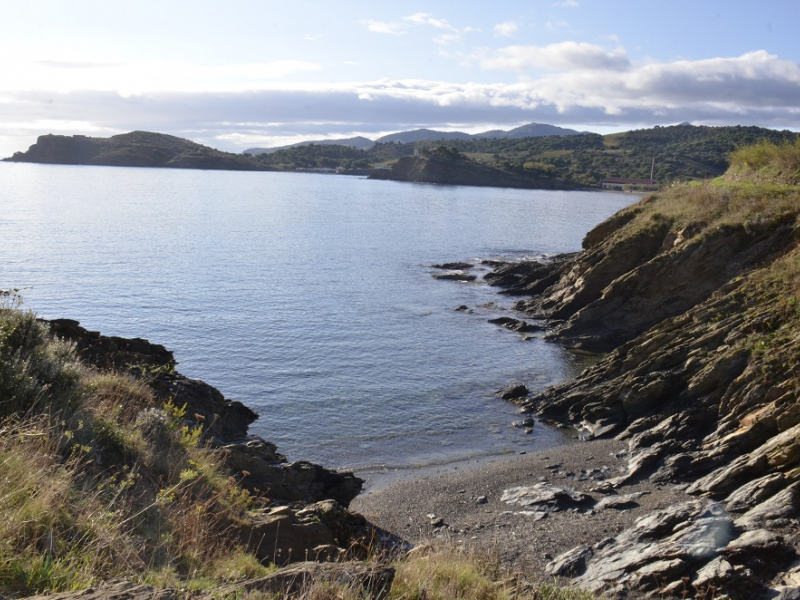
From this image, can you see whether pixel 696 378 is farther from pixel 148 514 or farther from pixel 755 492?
pixel 148 514

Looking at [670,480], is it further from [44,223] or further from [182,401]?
[44,223]

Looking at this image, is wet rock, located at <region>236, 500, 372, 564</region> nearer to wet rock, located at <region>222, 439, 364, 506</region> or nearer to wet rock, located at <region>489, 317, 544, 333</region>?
wet rock, located at <region>222, 439, 364, 506</region>

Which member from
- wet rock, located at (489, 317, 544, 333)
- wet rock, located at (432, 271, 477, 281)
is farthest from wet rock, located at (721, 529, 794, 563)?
wet rock, located at (432, 271, 477, 281)

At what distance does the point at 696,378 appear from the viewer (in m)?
20.2

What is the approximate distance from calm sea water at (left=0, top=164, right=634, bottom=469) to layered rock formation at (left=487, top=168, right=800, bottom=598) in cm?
292

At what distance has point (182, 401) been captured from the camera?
15602mm

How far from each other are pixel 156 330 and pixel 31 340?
22460 mm

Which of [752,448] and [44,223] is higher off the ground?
[44,223]

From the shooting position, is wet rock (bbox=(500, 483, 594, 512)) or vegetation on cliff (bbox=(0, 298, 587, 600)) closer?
vegetation on cliff (bbox=(0, 298, 587, 600))

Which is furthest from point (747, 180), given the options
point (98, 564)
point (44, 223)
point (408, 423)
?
point (44, 223)

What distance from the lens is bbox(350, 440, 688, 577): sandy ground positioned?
14.3m

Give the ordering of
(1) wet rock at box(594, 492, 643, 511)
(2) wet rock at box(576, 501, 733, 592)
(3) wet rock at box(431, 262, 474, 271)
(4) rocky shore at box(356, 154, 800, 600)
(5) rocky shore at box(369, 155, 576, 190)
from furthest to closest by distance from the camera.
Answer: (5) rocky shore at box(369, 155, 576, 190) < (3) wet rock at box(431, 262, 474, 271) < (1) wet rock at box(594, 492, 643, 511) < (4) rocky shore at box(356, 154, 800, 600) < (2) wet rock at box(576, 501, 733, 592)

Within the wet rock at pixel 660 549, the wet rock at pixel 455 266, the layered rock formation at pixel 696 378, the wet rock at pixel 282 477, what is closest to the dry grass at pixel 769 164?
the layered rock formation at pixel 696 378

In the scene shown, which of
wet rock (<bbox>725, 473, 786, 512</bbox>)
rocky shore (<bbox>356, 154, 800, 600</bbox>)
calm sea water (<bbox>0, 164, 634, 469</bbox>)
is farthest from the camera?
calm sea water (<bbox>0, 164, 634, 469</bbox>)
